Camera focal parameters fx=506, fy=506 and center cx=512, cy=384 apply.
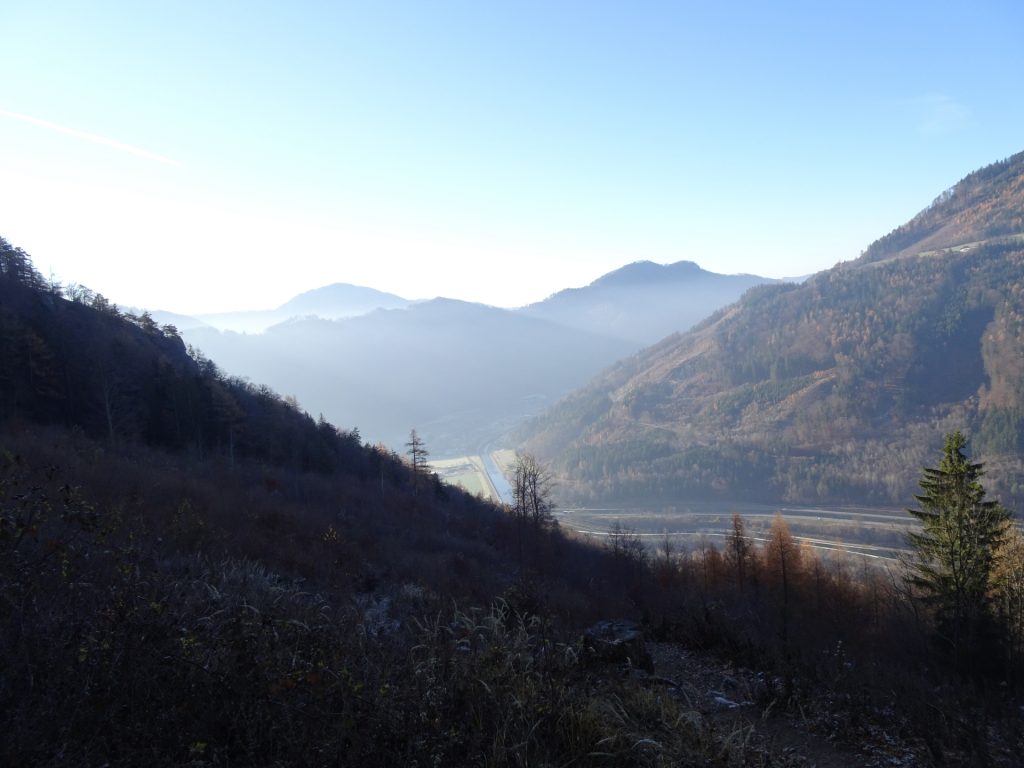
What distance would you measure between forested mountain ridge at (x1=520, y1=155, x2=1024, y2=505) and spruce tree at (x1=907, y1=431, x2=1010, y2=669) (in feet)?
307

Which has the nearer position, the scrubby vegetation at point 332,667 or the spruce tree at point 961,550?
the scrubby vegetation at point 332,667

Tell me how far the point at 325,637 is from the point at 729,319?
20989cm

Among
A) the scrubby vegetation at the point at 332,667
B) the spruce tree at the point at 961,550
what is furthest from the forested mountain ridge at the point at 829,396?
the scrubby vegetation at the point at 332,667

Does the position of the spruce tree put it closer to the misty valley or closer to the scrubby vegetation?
the misty valley

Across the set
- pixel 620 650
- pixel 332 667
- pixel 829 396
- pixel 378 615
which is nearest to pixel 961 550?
pixel 620 650

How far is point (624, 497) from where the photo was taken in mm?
115062

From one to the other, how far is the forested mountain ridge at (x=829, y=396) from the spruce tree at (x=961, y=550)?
93.4m

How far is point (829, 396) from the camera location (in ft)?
444

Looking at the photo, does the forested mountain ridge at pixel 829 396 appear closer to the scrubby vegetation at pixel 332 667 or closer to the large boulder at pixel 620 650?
the scrubby vegetation at pixel 332 667

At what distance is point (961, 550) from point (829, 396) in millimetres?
139593

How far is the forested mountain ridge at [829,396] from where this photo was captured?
363 feet

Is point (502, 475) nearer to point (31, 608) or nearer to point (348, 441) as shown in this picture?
point (348, 441)

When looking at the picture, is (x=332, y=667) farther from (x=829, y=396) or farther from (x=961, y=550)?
(x=829, y=396)

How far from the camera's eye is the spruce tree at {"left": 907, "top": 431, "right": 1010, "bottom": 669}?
48.8 feet
